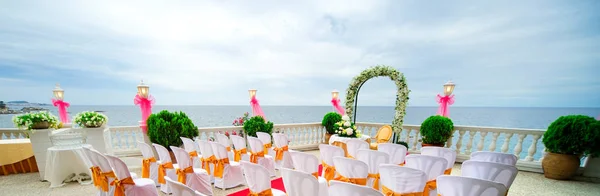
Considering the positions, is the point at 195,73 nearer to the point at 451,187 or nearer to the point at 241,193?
the point at 241,193

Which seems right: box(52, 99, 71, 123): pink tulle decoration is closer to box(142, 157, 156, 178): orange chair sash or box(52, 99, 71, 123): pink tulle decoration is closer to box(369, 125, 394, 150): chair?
box(142, 157, 156, 178): orange chair sash

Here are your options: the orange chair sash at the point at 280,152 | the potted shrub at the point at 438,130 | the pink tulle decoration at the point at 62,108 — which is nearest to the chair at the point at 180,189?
the orange chair sash at the point at 280,152

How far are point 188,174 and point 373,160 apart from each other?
8.22 ft

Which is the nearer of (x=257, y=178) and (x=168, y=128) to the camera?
(x=257, y=178)

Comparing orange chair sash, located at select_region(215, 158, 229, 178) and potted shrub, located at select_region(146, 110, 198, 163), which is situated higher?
potted shrub, located at select_region(146, 110, 198, 163)

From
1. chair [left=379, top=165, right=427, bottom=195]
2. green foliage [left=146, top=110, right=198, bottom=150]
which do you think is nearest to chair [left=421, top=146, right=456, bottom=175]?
chair [left=379, top=165, right=427, bottom=195]

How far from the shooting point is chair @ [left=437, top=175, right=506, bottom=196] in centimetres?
137

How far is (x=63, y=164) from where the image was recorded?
10.3 ft

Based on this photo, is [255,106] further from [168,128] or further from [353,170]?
[353,170]

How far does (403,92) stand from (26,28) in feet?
35.2

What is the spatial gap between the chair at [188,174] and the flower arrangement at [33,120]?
110 inches

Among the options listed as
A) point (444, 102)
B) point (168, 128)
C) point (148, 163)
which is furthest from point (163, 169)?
point (444, 102)

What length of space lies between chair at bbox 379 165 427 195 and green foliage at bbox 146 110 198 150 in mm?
3933

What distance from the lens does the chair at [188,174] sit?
105 inches
